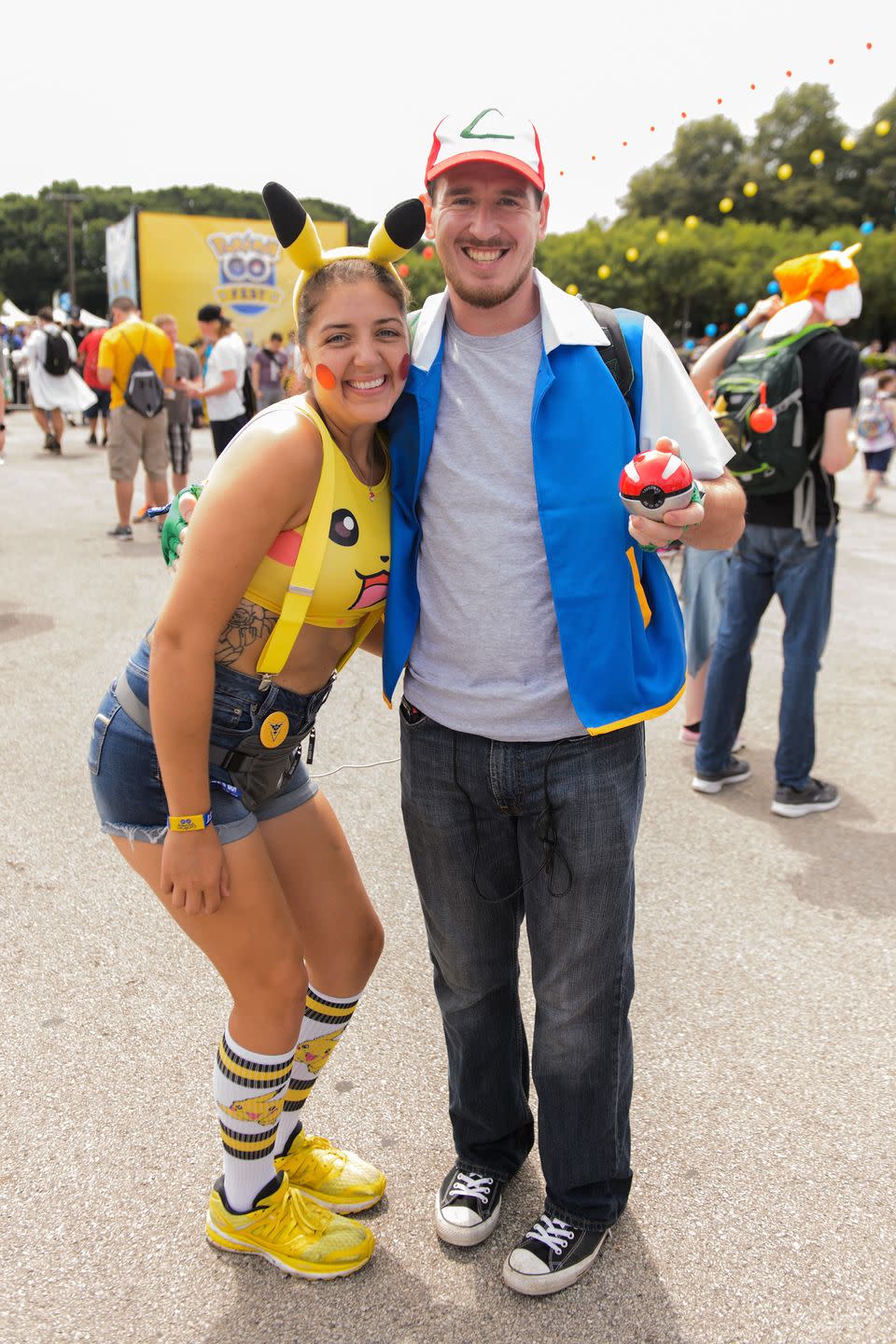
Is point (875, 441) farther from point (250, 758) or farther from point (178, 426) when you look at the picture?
point (250, 758)

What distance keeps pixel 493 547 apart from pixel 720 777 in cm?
308

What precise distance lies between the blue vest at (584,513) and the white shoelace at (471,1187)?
1.10 m

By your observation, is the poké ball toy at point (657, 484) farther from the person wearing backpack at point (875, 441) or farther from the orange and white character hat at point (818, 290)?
the person wearing backpack at point (875, 441)

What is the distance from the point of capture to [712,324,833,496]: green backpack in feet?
14.0

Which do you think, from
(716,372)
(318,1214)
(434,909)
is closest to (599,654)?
(434,909)

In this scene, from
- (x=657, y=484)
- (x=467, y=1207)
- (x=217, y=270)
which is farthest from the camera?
(x=217, y=270)

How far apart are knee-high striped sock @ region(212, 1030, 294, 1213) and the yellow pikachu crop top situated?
0.80 metres

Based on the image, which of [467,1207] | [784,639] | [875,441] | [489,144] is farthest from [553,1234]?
[875,441]

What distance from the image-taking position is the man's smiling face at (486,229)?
197 centimetres

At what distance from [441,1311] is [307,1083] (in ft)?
1.73

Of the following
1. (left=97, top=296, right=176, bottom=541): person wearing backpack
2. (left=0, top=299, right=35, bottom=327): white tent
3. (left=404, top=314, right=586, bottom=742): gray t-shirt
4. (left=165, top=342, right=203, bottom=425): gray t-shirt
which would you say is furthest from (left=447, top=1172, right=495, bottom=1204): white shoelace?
(left=0, top=299, right=35, bottom=327): white tent

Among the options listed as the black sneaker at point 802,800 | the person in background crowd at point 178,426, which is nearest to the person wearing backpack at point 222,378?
the person in background crowd at point 178,426

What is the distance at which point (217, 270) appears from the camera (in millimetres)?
23734

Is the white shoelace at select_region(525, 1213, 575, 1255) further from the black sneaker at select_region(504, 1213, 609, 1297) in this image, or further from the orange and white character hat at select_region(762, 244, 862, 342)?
the orange and white character hat at select_region(762, 244, 862, 342)
